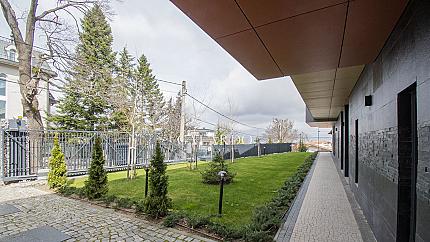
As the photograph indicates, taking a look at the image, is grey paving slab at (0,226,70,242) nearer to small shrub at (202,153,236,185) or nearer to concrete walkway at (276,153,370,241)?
concrete walkway at (276,153,370,241)

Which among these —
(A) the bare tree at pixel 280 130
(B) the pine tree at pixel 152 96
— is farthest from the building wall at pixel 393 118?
(A) the bare tree at pixel 280 130

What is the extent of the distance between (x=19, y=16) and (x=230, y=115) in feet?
50.3

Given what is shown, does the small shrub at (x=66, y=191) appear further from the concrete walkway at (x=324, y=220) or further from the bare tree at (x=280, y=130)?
the bare tree at (x=280, y=130)

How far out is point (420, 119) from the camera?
2.05 meters

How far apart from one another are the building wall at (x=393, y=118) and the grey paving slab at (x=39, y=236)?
4.43 m

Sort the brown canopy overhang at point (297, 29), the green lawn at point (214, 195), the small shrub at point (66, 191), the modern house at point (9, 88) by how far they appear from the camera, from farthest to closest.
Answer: the modern house at point (9, 88) < the small shrub at point (66, 191) < the green lawn at point (214, 195) < the brown canopy overhang at point (297, 29)

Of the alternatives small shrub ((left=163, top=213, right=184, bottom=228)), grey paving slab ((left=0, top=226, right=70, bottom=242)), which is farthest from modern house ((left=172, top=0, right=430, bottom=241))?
grey paving slab ((left=0, top=226, right=70, bottom=242))

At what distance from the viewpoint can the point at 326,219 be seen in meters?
4.39

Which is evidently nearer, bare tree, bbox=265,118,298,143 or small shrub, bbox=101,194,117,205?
small shrub, bbox=101,194,117,205

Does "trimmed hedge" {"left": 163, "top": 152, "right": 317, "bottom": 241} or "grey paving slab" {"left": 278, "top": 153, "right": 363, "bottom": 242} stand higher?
"trimmed hedge" {"left": 163, "top": 152, "right": 317, "bottom": 241}

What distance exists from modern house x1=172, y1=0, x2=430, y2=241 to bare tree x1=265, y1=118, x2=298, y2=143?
3609cm

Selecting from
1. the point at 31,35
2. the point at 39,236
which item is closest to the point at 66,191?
the point at 39,236

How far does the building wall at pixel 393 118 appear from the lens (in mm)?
1927

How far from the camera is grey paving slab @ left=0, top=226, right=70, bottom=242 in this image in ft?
11.3
